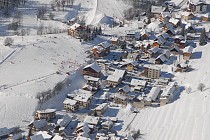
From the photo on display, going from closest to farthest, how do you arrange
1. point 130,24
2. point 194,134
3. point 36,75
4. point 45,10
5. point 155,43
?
point 194,134 < point 36,75 < point 155,43 < point 130,24 < point 45,10

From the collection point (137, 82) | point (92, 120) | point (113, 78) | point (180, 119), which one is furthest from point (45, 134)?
point (137, 82)

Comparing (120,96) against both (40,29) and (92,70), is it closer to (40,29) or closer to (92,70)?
(92,70)

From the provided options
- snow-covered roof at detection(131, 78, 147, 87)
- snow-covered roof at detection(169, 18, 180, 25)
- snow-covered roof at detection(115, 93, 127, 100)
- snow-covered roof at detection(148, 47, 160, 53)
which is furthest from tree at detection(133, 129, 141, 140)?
snow-covered roof at detection(169, 18, 180, 25)

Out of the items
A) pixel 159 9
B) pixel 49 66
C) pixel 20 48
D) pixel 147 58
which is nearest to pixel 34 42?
pixel 20 48

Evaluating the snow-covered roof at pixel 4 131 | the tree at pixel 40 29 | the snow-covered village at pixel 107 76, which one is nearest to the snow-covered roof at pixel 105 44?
the snow-covered village at pixel 107 76

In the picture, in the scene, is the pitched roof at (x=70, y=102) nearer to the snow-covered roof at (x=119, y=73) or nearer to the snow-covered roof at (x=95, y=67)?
the snow-covered roof at (x=95, y=67)

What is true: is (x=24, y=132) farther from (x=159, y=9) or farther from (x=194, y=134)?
(x=159, y=9)

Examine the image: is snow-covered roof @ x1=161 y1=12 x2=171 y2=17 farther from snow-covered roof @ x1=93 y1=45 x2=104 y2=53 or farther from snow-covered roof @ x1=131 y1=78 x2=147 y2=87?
snow-covered roof @ x1=131 y1=78 x2=147 y2=87
